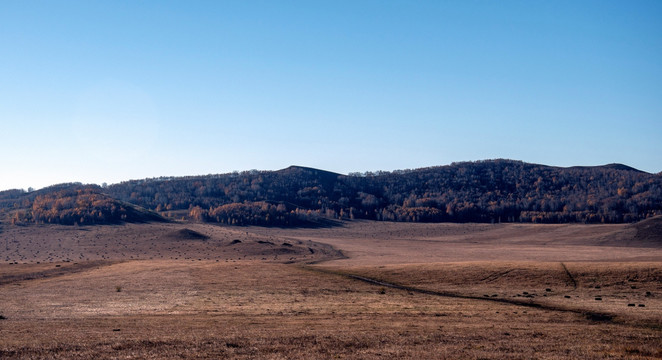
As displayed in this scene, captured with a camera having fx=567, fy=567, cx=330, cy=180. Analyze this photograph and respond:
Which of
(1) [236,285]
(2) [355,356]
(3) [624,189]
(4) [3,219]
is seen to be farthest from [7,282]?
(3) [624,189]

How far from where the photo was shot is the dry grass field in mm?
22219

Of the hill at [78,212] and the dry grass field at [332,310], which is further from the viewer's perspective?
the hill at [78,212]

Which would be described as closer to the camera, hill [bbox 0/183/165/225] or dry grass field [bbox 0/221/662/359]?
dry grass field [bbox 0/221/662/359]

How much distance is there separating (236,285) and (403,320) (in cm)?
2478

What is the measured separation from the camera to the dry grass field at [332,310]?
22.2m

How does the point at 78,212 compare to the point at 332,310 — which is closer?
the point at 332,310

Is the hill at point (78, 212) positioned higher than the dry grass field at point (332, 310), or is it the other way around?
the hill at point (78, 212)

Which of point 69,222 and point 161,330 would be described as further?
point 69,222

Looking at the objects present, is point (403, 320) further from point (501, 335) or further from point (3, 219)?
point (3, 219)

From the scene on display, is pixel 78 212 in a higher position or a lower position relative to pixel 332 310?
higher

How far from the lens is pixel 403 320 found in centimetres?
3175

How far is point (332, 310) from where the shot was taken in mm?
36531

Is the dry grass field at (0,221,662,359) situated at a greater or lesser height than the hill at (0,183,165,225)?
lesser

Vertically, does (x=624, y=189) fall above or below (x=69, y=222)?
above
